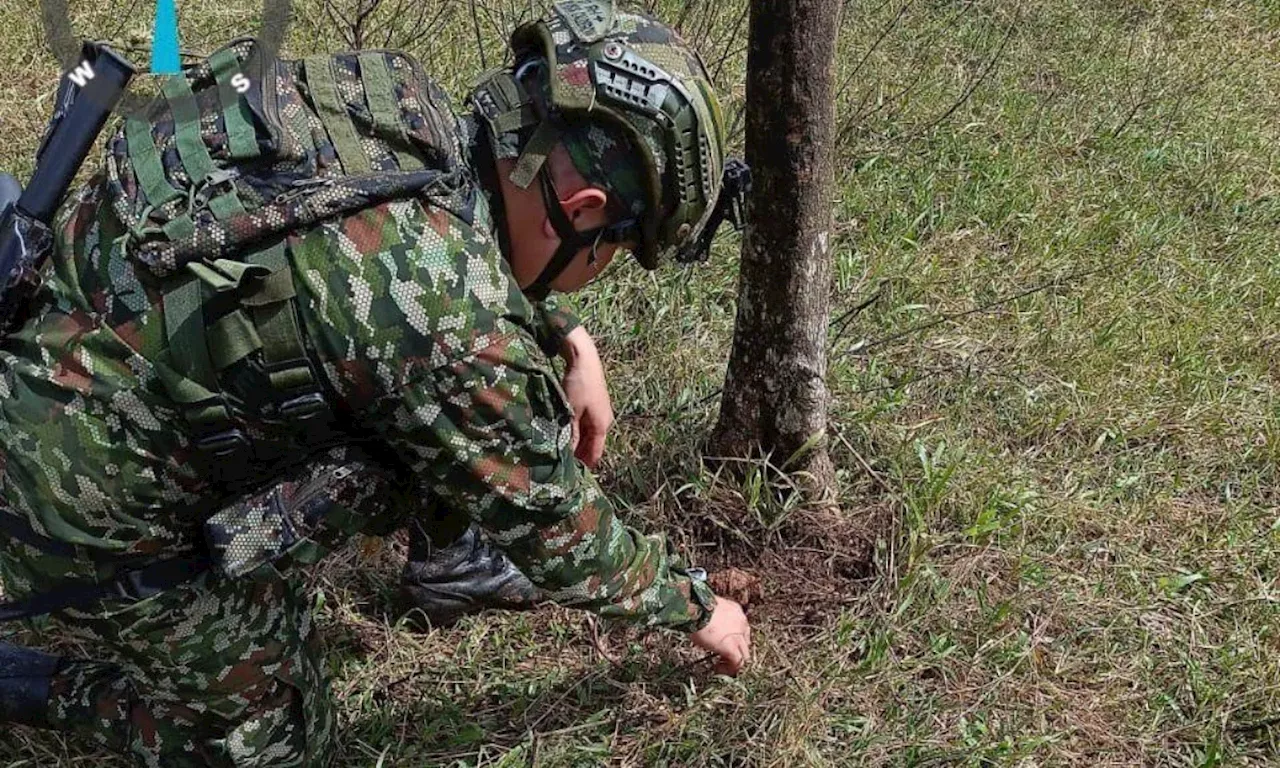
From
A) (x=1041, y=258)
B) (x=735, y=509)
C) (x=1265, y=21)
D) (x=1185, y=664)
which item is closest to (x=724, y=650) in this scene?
(x=735, y=509)

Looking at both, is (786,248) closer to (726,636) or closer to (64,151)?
(726,636)

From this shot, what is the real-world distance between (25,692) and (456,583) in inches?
36.4

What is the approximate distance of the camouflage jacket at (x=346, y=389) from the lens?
161 cm

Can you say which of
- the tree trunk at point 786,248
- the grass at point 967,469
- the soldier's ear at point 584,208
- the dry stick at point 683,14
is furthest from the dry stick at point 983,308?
the soldier's ear at point 584,208

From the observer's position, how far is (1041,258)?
4004mm

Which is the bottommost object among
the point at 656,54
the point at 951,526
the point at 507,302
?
the point at 951,526

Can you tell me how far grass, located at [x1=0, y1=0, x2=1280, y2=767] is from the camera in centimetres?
255

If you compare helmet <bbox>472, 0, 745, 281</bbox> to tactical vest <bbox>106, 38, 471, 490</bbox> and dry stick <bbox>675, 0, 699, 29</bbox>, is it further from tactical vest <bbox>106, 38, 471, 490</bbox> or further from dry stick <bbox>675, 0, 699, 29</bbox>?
dry stick <bbox>675, 0, 699, 29</bbox>

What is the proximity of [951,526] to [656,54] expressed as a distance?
1.65 m

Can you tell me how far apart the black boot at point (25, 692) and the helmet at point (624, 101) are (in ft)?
4.94

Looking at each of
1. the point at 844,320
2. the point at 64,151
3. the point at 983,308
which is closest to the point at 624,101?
the point at 64,151

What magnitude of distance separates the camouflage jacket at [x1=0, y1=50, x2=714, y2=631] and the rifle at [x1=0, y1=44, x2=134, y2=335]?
3 cm

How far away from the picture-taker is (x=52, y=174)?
179cm

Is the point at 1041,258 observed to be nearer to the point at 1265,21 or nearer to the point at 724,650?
the point at 724,650
